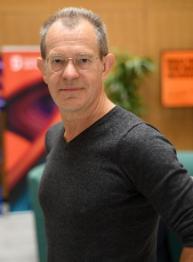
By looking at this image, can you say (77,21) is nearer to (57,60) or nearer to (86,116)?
(57,60)

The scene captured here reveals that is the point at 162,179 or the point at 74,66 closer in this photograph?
the point at 162,179

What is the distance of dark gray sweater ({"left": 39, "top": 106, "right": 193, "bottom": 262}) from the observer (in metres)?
0.98

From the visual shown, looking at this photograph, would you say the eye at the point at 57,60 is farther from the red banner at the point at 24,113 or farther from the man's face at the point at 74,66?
the red banner at the point at 24,113

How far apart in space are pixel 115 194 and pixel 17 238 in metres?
3.56

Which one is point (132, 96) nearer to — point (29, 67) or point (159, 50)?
point (159, 50)

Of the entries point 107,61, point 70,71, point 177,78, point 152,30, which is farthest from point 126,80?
point 70,71

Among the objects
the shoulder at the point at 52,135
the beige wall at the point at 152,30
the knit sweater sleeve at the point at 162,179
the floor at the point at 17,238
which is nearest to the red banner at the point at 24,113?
the floor at the point at 17,238

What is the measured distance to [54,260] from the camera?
122 centimetres

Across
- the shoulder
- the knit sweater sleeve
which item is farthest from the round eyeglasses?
the shoulder

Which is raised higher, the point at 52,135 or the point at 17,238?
the point at 52,135

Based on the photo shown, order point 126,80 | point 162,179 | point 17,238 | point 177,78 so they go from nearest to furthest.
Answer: point 162,179 → point 17,238 → point 126,80 → point 177,78

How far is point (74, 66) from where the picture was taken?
1.10 meters

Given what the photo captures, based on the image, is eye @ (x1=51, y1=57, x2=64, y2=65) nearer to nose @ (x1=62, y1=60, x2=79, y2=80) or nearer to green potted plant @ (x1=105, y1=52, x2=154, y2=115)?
nose @ (x1=62, y1=60, x2=79, y2=80)

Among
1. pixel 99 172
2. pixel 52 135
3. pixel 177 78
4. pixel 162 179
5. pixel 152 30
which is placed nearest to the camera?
pixel 162 179
